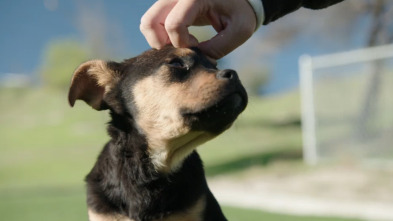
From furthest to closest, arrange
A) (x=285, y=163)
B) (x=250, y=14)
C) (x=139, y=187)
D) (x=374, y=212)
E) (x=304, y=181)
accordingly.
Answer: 1. (x=285, y=163)
2. (x=304, y=181)
3. (x=374, y=212)
4. (x=139, y=187)
5. (x=250, y=14)

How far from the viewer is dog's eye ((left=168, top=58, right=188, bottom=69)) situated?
2971 mm

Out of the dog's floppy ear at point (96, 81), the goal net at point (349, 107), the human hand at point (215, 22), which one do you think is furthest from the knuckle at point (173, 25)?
the goal net at point (349, 107)

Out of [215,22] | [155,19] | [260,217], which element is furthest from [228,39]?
[260,217]

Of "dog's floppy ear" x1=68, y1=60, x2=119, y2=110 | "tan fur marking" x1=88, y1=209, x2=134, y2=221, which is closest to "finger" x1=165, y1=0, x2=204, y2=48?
"dog's floppy ear" x1=68, y1=60, x2=119, y2=110

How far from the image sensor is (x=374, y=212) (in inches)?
294

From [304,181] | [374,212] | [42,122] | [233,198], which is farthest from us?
[42,122]

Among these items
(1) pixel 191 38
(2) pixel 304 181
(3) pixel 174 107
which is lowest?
(3) pixel 174 107

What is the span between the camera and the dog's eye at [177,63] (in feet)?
9.75

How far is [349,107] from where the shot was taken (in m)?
12.2

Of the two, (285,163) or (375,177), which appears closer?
(375,177)

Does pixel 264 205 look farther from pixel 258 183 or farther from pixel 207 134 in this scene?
pixel 207 134

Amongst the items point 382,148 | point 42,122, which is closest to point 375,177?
point 382,148

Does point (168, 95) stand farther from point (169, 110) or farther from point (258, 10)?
point (258, 10)

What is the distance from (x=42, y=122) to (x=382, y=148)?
20811 millimetres
